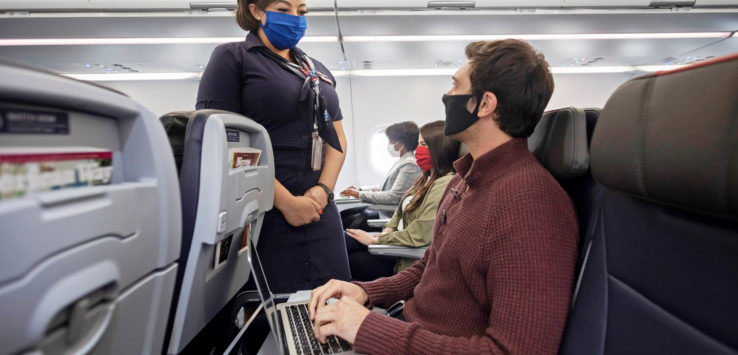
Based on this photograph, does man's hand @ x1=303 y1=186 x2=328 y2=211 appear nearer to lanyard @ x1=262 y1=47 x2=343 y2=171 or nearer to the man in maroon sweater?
lanyard @ x1=262 y1=47 x2=343 y2=171

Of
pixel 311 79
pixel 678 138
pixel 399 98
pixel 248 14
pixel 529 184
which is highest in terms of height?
pixel 399 98

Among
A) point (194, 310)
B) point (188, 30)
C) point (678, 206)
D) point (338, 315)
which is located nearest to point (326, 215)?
point (338, 315)

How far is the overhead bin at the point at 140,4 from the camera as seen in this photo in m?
3.04

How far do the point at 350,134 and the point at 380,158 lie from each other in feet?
2.42

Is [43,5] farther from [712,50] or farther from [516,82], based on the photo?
[712,50]

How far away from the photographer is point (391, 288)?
137 centimetres

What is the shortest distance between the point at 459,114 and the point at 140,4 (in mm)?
3269

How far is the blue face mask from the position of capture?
4.74ft

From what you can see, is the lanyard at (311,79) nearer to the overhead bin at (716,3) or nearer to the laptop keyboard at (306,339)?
the laptop keyboard at (306,339)

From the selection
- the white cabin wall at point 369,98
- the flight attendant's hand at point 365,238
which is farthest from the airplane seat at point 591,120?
the white cabin wall at point 369,98

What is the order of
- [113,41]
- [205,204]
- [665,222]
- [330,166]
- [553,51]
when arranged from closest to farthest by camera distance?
1. [665,222]
2. [205,204]
3. [330,166]
4. [113,41]
5. [553,51]

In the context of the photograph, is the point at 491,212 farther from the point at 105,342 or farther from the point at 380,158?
the point at 380,158

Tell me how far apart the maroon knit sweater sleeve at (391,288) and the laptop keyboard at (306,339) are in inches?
9.8

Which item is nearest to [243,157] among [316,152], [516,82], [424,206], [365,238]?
[316,152]
